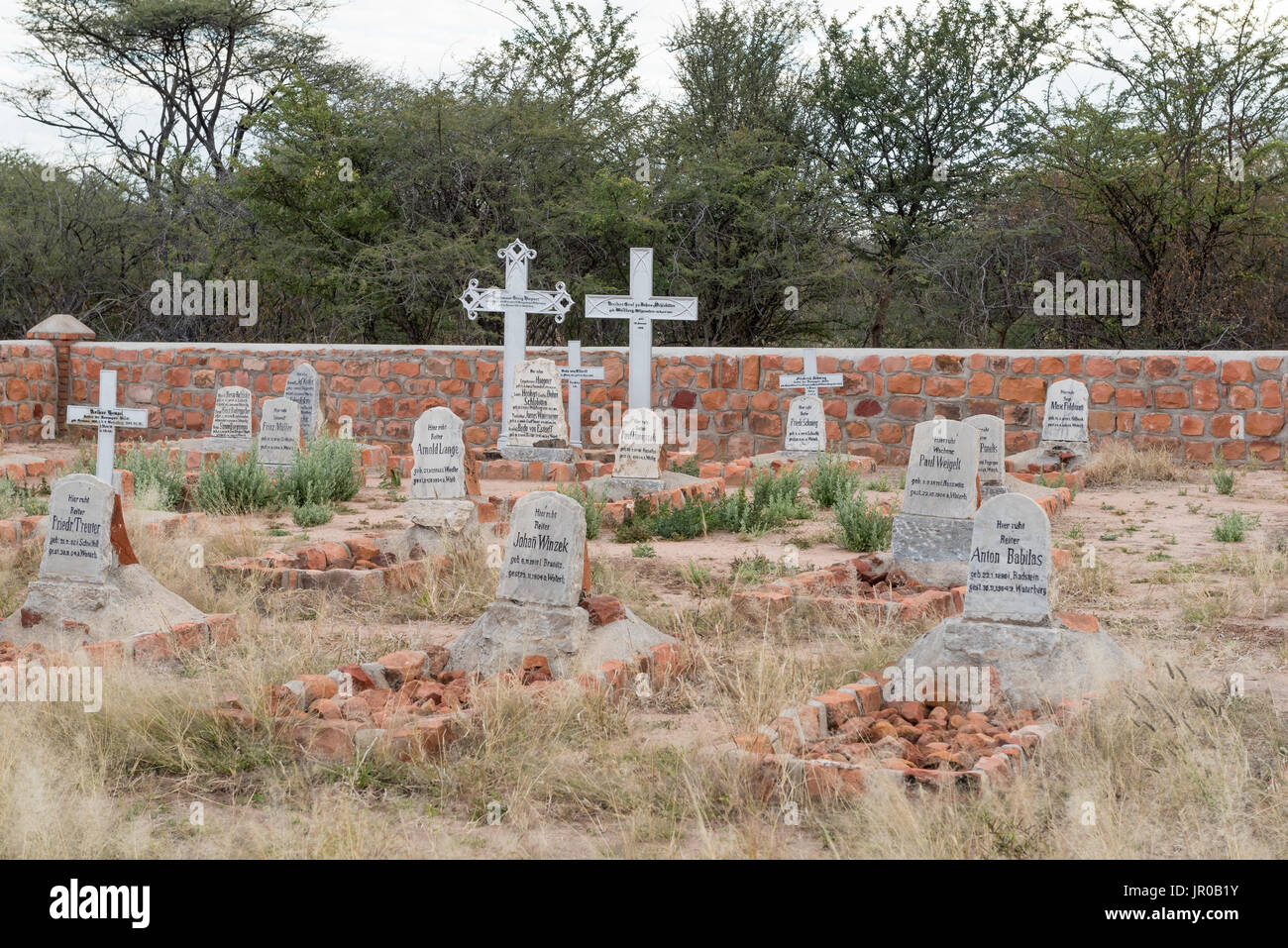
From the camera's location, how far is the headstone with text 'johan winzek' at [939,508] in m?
7.58

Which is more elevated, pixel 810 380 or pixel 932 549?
pixel 810 380

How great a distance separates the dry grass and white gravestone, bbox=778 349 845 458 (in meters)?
2.48

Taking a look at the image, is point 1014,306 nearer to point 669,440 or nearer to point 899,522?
point 669,440

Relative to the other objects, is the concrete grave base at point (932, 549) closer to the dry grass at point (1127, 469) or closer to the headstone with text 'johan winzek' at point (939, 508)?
the headstone with text 'johan winzek' at point (939, 508)

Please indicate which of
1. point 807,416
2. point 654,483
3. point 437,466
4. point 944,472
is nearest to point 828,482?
point 654,483

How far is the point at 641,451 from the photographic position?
11055mm

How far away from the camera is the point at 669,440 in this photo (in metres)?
14.4

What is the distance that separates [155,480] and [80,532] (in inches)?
175

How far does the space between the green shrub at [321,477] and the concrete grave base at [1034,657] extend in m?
6.31

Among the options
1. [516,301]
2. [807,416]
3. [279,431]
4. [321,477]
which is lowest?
[321,477]

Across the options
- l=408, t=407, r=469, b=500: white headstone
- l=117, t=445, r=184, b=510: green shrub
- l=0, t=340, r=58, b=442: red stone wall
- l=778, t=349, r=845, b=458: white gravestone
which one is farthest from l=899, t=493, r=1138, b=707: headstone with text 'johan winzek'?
l=0, t=340, r=58, b=442: red stone wall

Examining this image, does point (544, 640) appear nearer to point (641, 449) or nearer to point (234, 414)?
point (641, 449)

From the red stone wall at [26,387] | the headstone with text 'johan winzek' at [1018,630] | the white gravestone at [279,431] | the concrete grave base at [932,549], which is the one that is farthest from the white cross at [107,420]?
the red stone wall at [26,387]

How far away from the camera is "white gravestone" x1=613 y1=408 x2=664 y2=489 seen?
36.2 feet
